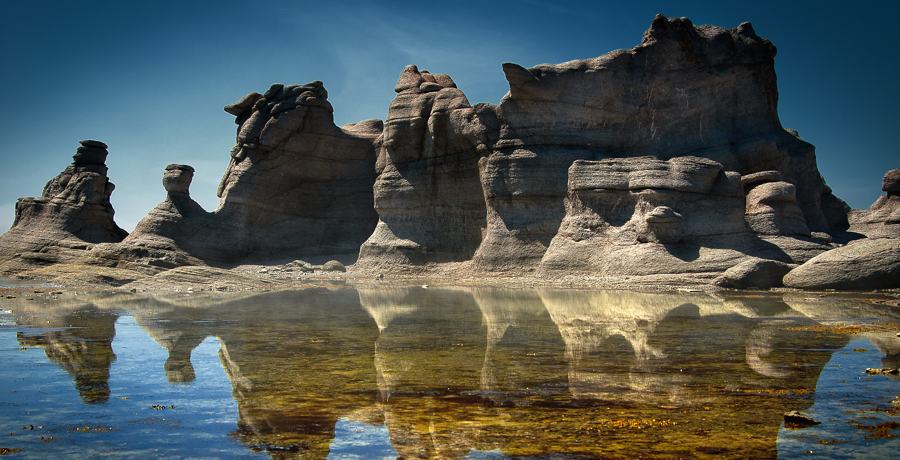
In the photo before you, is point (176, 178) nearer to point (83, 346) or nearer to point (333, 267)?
point (333, 267)

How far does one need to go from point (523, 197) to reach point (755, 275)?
31.5ft

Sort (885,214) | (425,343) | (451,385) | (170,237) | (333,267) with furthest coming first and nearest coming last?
1. (885,214)
2. (170,237)
3. (333,267)
4. (425,343)
5. (451,385)

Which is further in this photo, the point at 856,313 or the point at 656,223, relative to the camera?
the point at 656,223

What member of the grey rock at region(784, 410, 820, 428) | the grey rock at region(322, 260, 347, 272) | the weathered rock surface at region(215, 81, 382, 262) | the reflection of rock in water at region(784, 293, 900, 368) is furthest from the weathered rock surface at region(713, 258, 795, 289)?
the weathered rock surface at region(215, 81, 382, 262)

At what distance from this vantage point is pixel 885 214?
1254 inches

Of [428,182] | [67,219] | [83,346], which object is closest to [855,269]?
[428,182]

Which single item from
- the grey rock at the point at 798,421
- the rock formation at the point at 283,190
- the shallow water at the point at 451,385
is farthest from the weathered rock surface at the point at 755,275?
the rock formation at the point at 283,190

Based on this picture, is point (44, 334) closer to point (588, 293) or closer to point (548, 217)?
point (588, 293)

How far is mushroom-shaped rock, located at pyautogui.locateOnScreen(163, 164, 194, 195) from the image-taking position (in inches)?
1283

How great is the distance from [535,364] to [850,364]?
9.56 feet

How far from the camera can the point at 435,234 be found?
99.1 ft

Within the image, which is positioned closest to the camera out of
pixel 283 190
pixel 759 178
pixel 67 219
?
pixel 759 178

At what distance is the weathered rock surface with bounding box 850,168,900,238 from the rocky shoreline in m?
0.11

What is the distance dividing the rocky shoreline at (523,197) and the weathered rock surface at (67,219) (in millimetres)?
88
